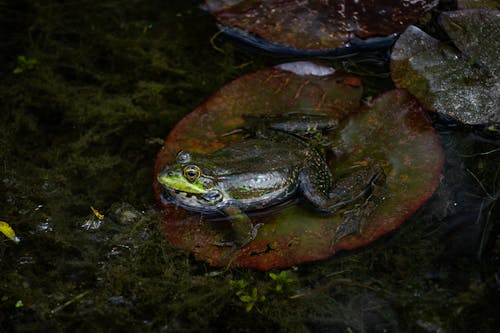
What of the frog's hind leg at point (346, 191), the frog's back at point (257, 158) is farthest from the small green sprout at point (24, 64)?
the frog's hind leg at point (346, 191)

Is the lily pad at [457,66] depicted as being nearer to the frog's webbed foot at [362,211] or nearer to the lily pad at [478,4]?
the lily pad at [478,4]

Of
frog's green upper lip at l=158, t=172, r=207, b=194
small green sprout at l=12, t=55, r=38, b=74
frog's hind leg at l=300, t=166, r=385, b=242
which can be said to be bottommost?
frog's hind leg at l=300, t=166, r=385, b=242

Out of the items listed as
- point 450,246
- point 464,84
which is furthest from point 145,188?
point 464,84

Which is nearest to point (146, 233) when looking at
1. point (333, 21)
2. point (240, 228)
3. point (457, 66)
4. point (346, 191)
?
point (240, 228)

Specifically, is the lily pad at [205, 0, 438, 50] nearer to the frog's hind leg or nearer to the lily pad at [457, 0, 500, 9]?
the lily pad at [457, 0, 500, 9]

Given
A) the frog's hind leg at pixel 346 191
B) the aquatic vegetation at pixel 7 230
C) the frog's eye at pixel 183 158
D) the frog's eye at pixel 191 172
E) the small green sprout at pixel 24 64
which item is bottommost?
the aquatic vegetation at pixel 7 230

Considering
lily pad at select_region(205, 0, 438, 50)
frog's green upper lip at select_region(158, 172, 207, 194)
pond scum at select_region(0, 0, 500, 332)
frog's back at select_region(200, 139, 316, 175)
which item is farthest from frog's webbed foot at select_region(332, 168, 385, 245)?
lily pad at select_region(205, 0, 438, 50)

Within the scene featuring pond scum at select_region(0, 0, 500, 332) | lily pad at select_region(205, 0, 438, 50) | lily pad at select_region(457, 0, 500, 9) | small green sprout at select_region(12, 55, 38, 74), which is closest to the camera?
pond scum at select_region(0, 0, 500, 332)
